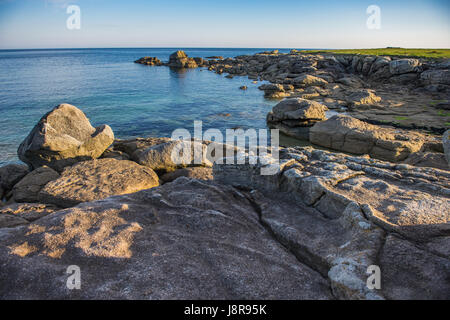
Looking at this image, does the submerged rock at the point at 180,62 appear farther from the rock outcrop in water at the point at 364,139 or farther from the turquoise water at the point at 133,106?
the rock outcrop in water at the point at 364,139

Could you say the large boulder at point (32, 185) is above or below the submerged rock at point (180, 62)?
below

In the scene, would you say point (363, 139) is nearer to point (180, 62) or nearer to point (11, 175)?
point (11, 175)

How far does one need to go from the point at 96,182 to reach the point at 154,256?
5636 millimetres

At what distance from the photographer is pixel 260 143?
59.8ft

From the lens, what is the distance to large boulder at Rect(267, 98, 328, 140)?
1930 cm

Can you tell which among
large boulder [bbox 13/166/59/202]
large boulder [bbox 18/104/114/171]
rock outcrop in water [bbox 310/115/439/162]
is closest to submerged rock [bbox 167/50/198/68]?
rock outcrop in water [bbox 310/115/439/162]

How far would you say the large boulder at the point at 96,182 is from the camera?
8320 mm

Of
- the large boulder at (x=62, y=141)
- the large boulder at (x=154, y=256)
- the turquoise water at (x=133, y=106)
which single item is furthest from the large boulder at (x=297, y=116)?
the large boulder at (x=154, y=256)

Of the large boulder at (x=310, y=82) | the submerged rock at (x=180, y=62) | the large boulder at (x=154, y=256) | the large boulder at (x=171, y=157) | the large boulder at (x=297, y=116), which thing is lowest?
the large boulder at (x=154, y=256)

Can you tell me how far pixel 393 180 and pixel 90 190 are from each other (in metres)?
9.09

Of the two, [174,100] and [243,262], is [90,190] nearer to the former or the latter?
[243,262]

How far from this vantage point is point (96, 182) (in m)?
8.95

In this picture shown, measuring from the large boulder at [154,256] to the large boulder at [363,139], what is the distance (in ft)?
36.9
